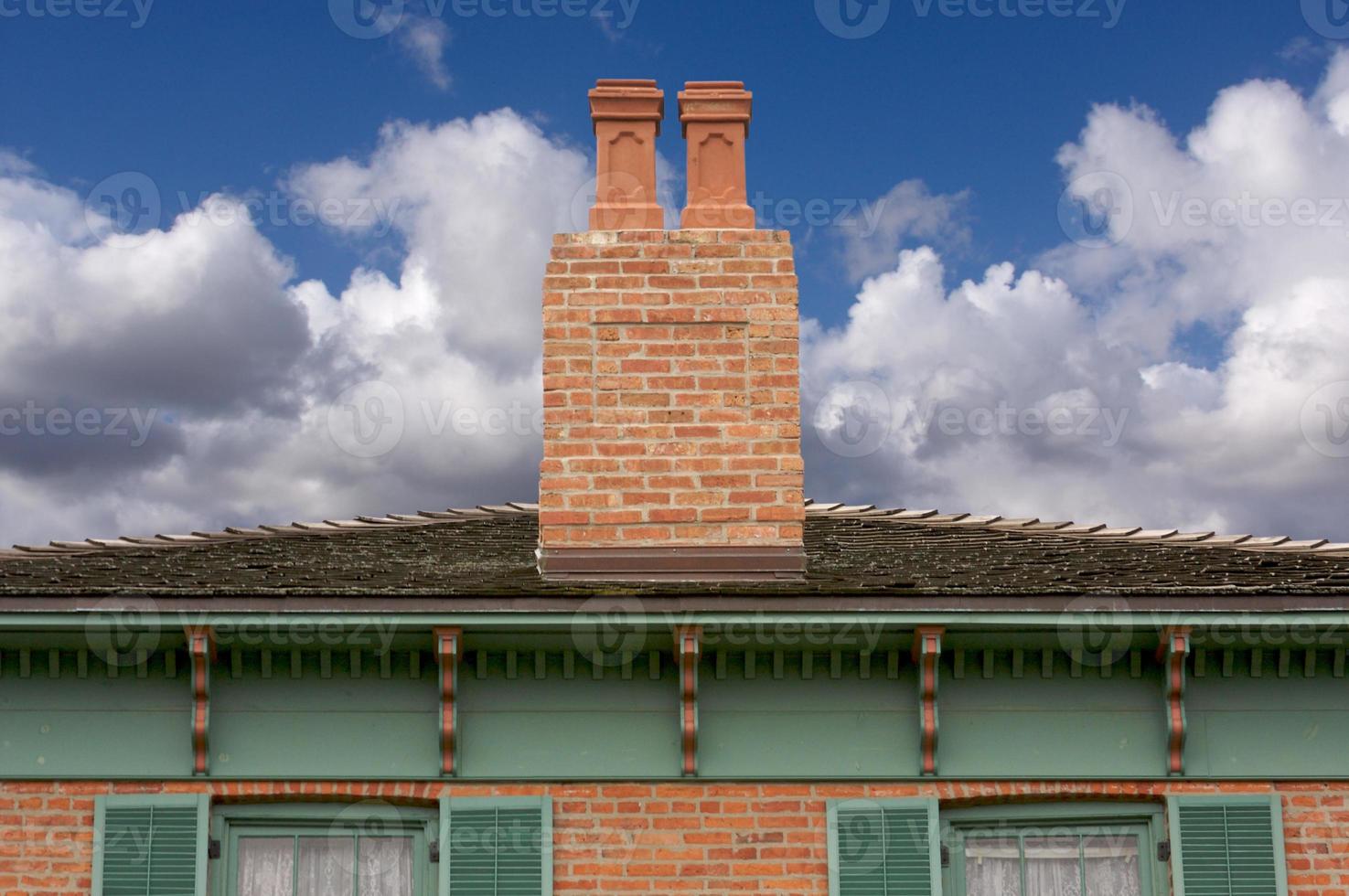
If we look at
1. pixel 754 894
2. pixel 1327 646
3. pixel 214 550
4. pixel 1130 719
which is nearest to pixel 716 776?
pixel 754 894

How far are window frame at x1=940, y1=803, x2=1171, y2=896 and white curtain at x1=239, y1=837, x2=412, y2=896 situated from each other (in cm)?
295

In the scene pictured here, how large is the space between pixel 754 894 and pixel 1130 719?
7.40ft

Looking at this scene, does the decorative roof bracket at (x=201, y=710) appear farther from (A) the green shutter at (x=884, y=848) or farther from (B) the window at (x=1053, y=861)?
(B) the window at (x=1053, y=861)

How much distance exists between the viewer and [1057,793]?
7.19 meters

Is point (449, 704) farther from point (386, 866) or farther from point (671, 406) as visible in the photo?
point (671, 406)

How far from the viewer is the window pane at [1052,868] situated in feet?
23.6

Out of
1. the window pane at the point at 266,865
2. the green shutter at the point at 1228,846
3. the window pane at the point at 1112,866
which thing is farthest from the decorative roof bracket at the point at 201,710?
the green shutter at the point at 1228,846

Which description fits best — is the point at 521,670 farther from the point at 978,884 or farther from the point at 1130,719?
the point at 1130,719

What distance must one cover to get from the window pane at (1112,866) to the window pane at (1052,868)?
0.07 metres

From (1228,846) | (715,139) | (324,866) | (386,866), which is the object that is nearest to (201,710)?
(324,866)

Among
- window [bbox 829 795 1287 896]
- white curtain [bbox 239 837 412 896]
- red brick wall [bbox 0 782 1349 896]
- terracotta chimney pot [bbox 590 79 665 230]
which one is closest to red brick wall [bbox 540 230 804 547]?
terracotta chimney pot [bbox 590 79 665 230]

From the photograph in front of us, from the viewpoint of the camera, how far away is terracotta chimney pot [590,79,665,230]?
353 inches

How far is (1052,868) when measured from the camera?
7.20m

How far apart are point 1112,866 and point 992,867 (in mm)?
652
